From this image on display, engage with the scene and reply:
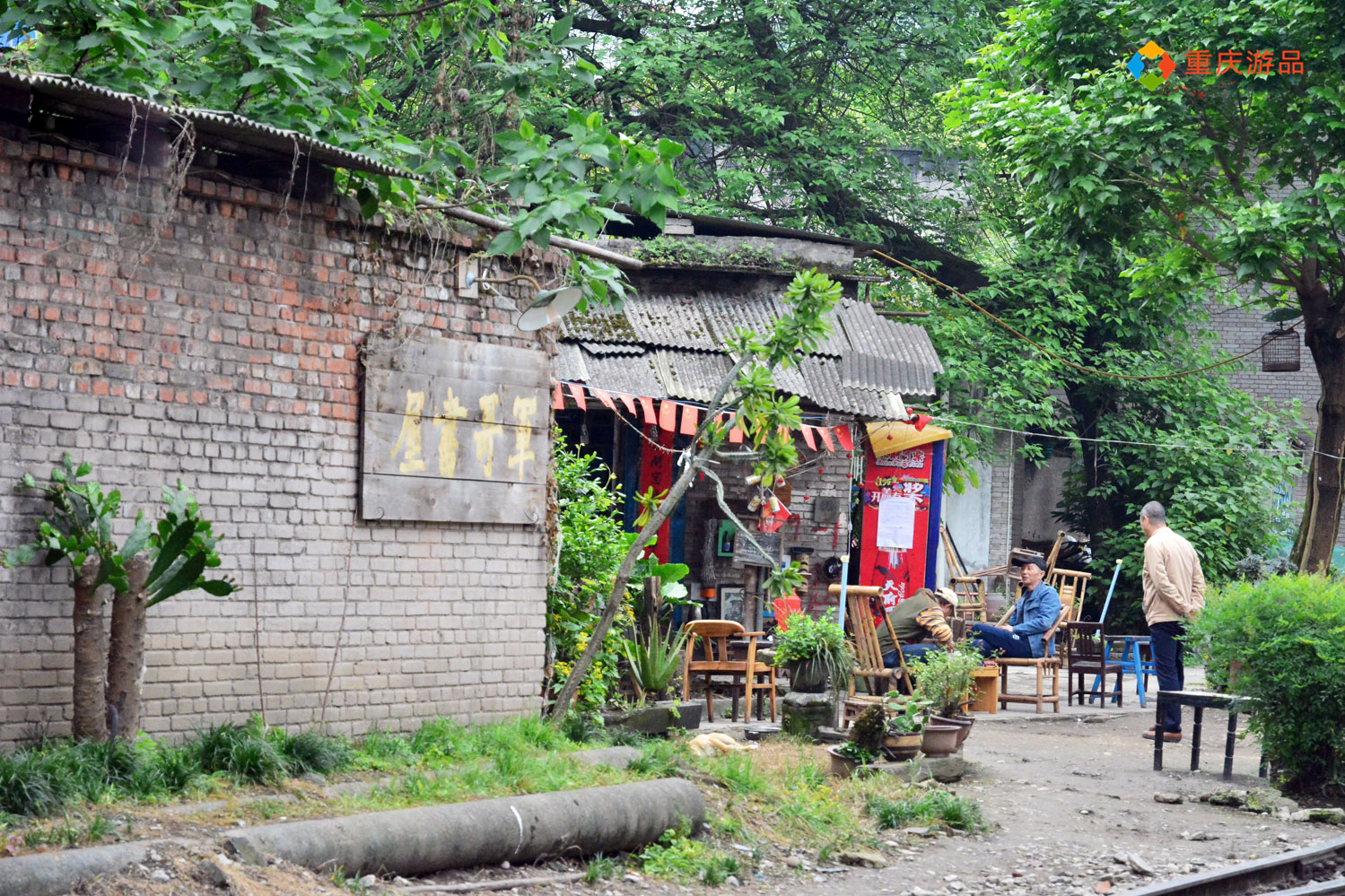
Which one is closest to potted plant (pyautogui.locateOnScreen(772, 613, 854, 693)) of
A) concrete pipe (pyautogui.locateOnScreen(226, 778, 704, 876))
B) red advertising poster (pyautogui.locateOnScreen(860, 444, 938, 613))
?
concrete pipe (pyautogui.locateOnScreen(226, 778, 704, 876))

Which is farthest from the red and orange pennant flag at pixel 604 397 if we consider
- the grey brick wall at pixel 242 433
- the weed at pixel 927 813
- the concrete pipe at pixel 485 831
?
the concrete pipe at pixel 485 831

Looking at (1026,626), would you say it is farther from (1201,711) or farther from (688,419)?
(688,419)

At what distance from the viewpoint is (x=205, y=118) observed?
616 cm

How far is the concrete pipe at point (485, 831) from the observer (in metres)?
5.33

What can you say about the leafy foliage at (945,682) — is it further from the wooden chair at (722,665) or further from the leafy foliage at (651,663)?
the leafy foliage at (651,663)

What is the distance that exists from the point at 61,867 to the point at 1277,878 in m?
5.98

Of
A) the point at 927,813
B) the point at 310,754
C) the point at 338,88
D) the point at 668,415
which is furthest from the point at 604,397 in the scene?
the point at 310,754

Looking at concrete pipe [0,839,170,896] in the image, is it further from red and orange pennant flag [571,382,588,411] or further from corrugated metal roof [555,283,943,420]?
corrugated metal roof [555,283,943,420]

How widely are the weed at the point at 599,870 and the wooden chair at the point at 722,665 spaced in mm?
3647

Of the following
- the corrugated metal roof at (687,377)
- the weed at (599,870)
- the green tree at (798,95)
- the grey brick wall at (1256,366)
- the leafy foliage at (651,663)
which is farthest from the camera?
the grey brick wall at (1256,366)

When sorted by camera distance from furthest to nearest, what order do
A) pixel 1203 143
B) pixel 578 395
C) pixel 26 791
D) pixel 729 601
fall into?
pixel 729 601
pixel 1203 143
pixel 578 395
pixel 26 791

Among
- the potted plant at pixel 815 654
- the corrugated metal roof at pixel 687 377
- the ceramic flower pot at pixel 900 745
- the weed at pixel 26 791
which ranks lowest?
the ceramic flower pot at pixel 900 745

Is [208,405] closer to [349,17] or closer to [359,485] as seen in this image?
[359,485]

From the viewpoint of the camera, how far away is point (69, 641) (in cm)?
621
